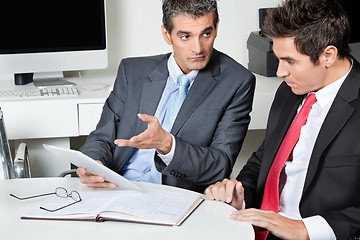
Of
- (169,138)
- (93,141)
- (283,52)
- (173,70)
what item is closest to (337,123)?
(283,52)

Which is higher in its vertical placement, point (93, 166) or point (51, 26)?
point (51, 26)

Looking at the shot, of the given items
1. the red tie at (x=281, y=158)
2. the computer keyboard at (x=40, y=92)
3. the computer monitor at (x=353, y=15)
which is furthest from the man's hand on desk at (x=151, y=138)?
the computer monitor at (x=353, y=15)

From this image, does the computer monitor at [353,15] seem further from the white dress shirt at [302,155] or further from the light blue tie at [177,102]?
the white dress shirt at [302,155]

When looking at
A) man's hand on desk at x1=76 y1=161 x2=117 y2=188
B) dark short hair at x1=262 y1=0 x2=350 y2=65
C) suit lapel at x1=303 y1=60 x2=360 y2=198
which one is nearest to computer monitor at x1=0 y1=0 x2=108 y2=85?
man's hand on desk at x1=76 y1=161 x2=117 y2=188

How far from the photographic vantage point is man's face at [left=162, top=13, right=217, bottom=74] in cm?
232

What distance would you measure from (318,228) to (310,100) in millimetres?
430

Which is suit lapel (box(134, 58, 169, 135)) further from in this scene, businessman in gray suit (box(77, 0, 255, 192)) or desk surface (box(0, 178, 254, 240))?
desk surface (box(0, 178, 254, 240))

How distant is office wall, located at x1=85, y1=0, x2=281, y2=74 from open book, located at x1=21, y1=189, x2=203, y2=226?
1828 millimetres

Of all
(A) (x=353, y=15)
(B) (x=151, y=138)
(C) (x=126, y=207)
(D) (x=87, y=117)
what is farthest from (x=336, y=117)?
(A) (x=353, y=15)

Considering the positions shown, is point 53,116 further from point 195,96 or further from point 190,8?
point 190,8

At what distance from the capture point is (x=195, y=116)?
2375mm

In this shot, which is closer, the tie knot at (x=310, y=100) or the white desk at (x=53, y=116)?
the tie knot at (x=310, y=100)

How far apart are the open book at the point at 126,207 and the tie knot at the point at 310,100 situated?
1.52 feet

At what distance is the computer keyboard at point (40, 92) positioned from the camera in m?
3.14
